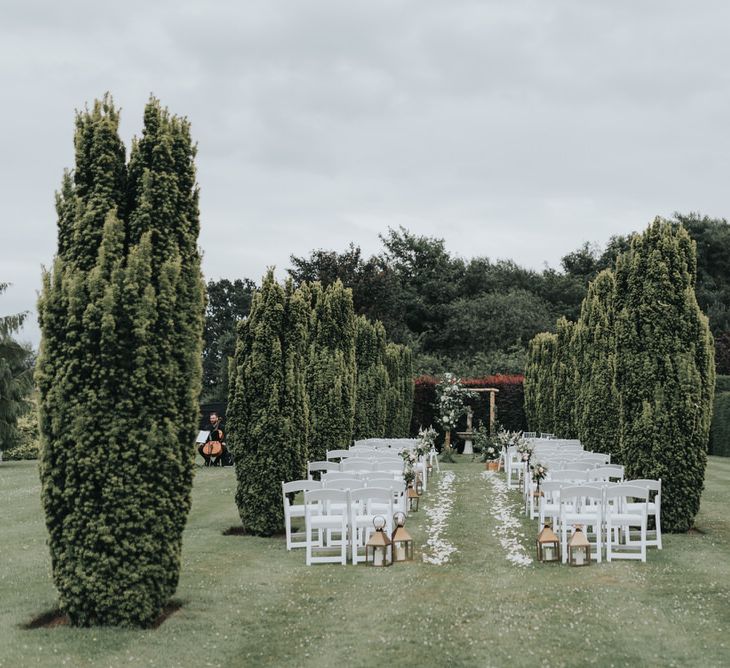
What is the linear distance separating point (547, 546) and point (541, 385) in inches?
742

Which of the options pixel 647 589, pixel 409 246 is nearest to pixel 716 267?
pixel 409 246

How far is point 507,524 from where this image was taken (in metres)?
13.7

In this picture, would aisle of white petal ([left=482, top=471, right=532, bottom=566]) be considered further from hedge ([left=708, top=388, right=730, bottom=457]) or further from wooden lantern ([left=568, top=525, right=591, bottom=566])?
hedge ([left=708, top=388, right=730, bottom=457])

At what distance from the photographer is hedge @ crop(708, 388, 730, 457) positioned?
30859 millimetres

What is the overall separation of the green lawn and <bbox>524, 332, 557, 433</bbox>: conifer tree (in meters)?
16.3

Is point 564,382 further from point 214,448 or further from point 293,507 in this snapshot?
point 293,507

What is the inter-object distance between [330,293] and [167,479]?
10.7 meters

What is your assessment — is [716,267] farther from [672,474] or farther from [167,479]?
[167,479]

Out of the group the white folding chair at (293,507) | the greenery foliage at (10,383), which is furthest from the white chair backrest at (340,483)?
the greenery foliage at (10,383)

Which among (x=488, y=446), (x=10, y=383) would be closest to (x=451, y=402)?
(x=488, y=446)

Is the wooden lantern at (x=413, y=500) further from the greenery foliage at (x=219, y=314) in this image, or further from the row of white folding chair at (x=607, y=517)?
the greenery foliage at (x=219, y=314)

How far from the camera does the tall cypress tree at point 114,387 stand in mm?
7387

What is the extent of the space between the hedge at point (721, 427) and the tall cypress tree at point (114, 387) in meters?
27.1

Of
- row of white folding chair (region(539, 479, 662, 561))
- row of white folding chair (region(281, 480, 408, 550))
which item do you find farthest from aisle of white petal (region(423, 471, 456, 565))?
row of white folding chair (region(539, 479, 662, 561))
